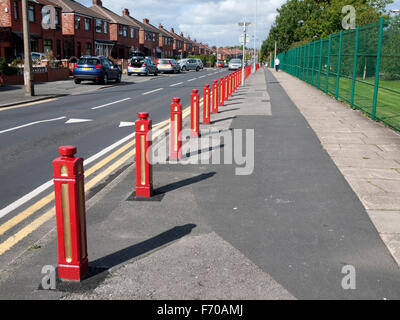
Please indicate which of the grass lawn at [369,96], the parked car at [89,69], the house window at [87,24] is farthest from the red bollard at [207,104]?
the house window at [87,24]

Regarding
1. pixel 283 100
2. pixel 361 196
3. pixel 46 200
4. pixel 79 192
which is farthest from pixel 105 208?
pixel 283 100

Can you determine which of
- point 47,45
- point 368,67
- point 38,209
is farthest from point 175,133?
point 47,45

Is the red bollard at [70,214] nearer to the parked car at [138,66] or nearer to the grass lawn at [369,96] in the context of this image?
the grass lawn at [369,96]

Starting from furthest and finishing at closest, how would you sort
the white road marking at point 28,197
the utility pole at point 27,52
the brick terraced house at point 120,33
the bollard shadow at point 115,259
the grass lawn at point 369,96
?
1. the brick terraced house at point 120,33
2. the utility pole at point 27,52
3. the grass lawn at point 369,96
4. the white road marking at point 28,197
5. the bollard shadow at point 115,259

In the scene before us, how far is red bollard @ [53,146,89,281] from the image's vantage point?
3.16 m

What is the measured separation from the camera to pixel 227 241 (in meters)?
4.09

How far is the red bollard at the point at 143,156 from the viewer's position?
507cm

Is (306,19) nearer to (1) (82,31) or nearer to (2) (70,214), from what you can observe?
(1) (82,31)

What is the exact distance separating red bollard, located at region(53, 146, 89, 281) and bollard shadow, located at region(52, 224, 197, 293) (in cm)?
7

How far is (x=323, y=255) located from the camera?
12.5 ft

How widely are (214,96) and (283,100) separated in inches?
183

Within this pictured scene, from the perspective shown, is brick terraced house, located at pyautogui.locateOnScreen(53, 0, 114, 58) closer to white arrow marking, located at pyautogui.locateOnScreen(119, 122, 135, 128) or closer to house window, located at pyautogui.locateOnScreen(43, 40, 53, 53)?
house window, located at pyautogui.locateOnScreen(43, 40, 53, 53)

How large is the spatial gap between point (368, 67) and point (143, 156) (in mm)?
9007

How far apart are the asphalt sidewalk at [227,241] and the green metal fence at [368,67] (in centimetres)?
470
